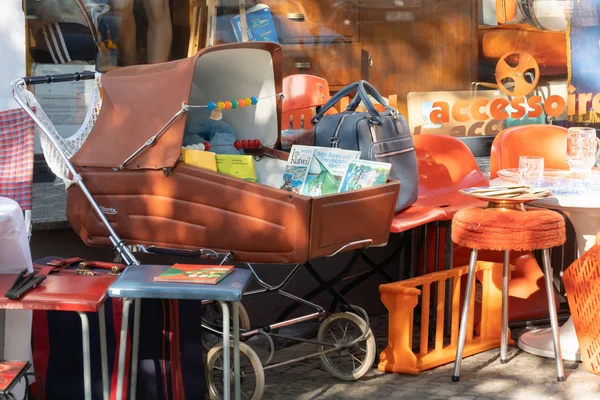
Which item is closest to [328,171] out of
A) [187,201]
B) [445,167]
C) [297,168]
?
[297,168]

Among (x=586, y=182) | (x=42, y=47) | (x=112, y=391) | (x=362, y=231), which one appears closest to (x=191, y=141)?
(x=362, y=231)

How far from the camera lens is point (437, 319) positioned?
5.09 m

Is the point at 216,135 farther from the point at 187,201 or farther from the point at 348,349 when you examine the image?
the point at 348,349

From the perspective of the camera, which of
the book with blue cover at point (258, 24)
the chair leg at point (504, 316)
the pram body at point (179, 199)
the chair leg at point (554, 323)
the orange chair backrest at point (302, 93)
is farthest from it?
the book with blue cover at point (258, 24)

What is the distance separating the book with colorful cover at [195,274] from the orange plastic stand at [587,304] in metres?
1.86

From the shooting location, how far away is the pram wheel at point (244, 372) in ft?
14.2

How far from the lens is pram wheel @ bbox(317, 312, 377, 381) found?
4.83m

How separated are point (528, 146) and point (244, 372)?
2.37 m

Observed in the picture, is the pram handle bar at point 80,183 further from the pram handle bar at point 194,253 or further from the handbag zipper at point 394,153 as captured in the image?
the handbag zipper at point 394,153

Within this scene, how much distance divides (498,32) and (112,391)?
5.28 meters

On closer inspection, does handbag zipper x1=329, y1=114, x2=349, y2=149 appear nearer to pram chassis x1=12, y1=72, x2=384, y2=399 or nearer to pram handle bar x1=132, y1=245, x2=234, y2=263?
pram chassis x1=12, y1=72, x2=384, y2=399

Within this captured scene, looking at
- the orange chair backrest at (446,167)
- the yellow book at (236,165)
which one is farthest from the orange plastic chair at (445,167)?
the yellow book at (236,165)

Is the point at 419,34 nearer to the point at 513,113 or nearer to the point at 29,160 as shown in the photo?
the point at 513,113

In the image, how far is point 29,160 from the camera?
4836mm
